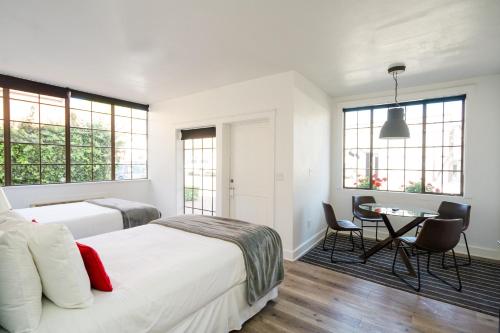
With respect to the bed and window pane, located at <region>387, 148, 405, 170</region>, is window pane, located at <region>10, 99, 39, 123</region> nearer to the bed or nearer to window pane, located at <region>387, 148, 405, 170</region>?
the bed

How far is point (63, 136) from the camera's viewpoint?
4410 millimetres

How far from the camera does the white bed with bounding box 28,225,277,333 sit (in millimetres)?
1229

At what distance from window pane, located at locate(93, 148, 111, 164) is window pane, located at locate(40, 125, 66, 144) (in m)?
0.57

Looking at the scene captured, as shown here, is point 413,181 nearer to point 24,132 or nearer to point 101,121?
point 101,121

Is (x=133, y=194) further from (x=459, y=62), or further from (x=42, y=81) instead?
(x=459, y=62)

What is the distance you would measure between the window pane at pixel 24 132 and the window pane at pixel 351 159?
558 centimetres

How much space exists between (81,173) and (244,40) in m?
4.00

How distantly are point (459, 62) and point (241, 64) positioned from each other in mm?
2816

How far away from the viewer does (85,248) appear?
4.70 feet

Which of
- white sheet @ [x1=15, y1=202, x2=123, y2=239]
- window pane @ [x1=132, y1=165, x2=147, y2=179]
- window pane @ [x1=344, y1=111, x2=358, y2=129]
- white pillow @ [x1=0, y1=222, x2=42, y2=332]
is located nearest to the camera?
white pillow @ [x1=0, y1=222, x2=42, y2=332]

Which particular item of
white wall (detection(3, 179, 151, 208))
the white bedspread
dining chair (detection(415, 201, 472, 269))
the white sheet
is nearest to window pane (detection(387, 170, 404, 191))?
dining chair (detection(415, 201, 472, 269))

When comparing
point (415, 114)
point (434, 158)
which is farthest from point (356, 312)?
point (415, 114)

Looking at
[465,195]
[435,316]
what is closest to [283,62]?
[435,316]

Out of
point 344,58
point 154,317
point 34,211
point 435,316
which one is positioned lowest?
point 435,316
